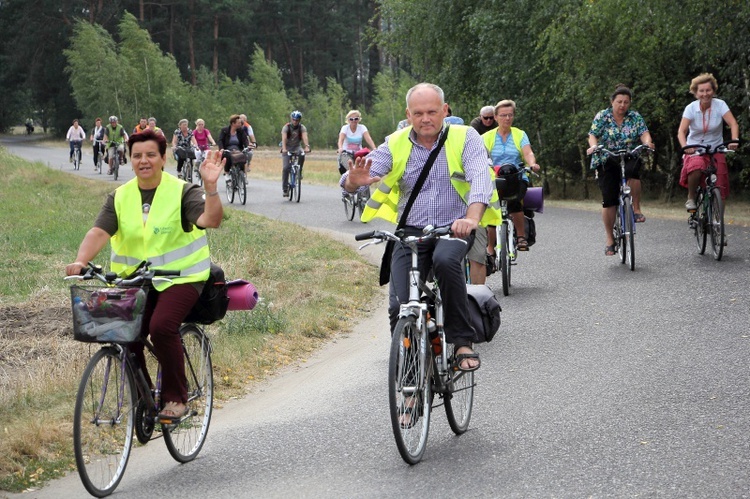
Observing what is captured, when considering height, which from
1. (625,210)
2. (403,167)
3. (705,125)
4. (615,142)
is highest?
(705,125)

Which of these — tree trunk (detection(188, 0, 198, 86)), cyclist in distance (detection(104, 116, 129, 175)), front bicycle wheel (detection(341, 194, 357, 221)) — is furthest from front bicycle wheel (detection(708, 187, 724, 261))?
tree trunk (detection(188, 0, 198, 86))

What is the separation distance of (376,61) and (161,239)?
98.8 metres

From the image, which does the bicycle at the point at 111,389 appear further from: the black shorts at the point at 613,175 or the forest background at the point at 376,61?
the forest background at the point at 376,61

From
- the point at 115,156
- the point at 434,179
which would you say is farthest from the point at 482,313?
the point at 115,156

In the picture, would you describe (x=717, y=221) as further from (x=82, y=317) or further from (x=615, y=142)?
(x=82, y=317)

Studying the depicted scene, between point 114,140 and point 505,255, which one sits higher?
point 114,140

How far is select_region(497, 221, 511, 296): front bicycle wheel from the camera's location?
11.7 metres

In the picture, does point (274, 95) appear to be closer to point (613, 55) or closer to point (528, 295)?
point (613, 55)

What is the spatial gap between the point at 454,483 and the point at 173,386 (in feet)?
5.13

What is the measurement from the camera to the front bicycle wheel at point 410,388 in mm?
5738

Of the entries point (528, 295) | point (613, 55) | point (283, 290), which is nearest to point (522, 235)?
point (528, 295)

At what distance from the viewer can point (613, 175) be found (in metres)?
13.1

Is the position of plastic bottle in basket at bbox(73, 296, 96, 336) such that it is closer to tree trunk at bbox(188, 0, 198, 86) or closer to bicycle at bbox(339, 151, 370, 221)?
bicycle at bbox(339, 151, 370, 221)

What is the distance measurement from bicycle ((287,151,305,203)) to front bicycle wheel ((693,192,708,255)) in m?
12.2
